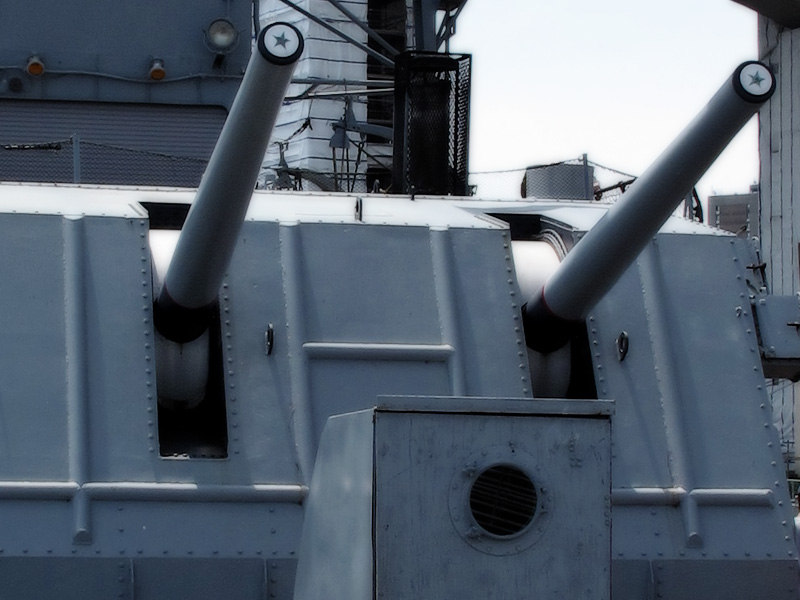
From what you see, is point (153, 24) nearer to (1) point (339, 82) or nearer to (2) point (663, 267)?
(1) point (339, 82)

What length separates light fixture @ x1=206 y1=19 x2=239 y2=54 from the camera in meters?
9.30

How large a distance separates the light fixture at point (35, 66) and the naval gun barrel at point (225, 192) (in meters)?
3.95

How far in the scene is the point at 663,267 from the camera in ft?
19.9

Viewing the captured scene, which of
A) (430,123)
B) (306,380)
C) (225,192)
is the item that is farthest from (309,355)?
(430,123)

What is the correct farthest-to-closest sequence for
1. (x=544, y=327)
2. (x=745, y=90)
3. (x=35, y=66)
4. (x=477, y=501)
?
(x=35, y=66)
(x=544, y=327)
(x=745, y=90)
(x=477, y=501)

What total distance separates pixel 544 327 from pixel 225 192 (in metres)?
1.40

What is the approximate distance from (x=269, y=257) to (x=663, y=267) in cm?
148

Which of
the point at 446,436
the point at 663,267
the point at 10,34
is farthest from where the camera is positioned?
the point at 10,34

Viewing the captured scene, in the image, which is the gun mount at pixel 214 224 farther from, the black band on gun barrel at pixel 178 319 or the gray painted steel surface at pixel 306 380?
the gray painted steel surface at pixel 306 380

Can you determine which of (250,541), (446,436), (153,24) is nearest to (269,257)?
(250,541)

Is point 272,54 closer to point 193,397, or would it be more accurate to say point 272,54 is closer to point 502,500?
point 502,500

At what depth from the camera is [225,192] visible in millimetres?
4812

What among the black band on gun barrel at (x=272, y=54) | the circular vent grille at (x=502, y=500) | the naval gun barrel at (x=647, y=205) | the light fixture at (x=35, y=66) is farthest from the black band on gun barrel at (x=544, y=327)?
the light fixture at (x=35, y=66)

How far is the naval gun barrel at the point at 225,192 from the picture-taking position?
4.45 meters
